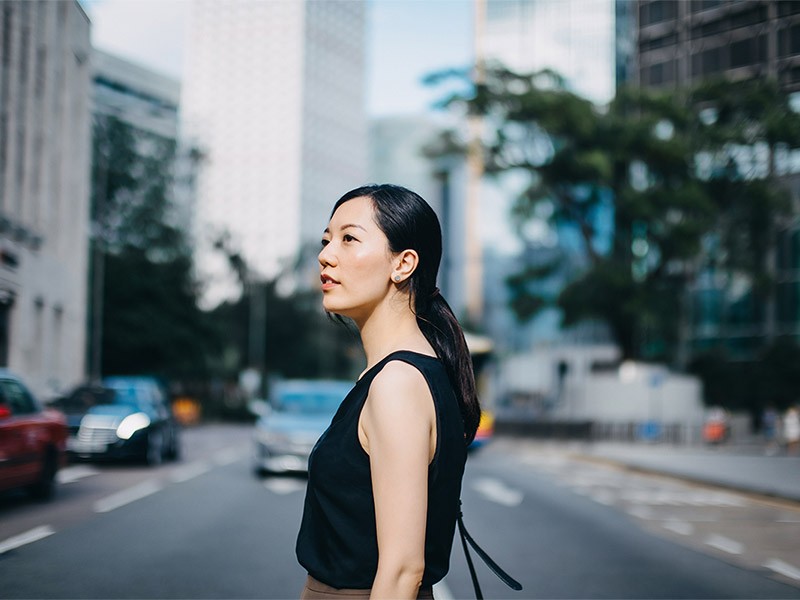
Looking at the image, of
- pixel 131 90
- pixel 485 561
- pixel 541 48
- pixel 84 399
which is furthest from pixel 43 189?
pixel 541 48

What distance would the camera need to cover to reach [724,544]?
1011cm

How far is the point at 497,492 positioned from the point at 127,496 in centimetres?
584

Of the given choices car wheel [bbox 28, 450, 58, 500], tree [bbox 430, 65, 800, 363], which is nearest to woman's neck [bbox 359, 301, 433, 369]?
car wheel [bbox 28, 450, 58, 500]

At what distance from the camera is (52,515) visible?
33.9ft

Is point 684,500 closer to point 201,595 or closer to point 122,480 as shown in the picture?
point 122,480

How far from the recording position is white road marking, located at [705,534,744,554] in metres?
9.69

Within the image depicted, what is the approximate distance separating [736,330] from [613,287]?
17339mm

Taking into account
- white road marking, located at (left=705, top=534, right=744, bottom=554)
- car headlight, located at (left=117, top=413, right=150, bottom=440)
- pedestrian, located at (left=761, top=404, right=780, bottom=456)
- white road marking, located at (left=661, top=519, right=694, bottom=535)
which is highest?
car headlight, located at (left=117, top=413, right=150, bottom=440)

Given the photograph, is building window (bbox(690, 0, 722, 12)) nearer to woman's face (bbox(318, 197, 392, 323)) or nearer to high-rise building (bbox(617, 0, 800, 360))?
high-rise building (bbox(617, 0, 800, 360))

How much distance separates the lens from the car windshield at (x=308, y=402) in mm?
17711

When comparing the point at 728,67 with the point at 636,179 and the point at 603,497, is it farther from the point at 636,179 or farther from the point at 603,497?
the point at 603,497

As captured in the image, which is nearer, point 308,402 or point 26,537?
point 26,537

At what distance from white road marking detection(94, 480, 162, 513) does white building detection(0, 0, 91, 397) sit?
198 cm

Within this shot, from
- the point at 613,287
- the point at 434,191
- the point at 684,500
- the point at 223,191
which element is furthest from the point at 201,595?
the point at 223,191
